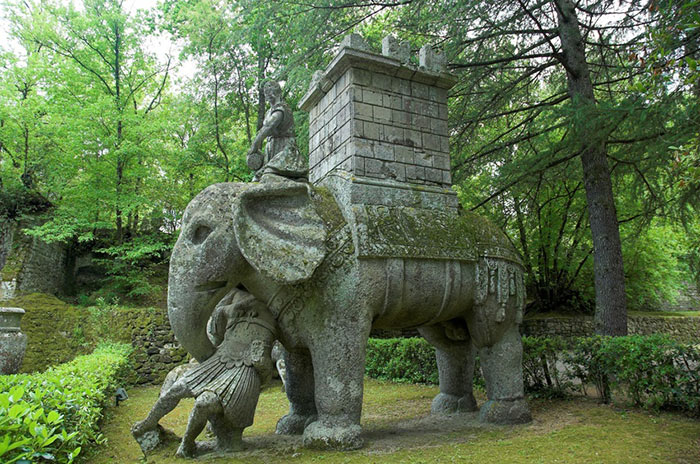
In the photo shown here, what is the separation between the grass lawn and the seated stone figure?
0.57ft

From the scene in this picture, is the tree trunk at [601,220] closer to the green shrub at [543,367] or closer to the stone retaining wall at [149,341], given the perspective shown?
the green shrub at [543,367]

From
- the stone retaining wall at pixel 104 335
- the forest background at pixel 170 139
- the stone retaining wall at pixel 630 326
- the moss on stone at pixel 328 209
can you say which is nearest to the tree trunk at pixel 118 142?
the forest background at pixel 170 139

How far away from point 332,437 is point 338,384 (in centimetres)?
41

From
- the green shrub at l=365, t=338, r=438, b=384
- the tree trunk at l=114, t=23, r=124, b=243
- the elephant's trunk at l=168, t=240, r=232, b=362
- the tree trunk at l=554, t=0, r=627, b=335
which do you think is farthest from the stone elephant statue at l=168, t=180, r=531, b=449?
the tree trunk at l=114, t=23, r=124, b=243

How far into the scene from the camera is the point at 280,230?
3977 millimetres

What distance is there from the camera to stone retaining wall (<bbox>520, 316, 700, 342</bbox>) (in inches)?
549

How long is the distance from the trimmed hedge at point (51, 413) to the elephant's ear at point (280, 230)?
1671 millimetres

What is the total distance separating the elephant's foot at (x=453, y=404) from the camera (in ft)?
17.8

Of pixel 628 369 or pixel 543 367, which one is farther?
pixel 543 367

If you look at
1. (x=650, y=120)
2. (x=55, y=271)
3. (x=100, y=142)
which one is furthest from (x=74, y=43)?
(x=650, y=120)

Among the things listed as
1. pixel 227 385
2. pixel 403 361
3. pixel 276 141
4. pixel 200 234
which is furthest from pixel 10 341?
pixel 403 361

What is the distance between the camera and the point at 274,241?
12.7 feet

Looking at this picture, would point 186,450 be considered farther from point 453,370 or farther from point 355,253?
point 453,370

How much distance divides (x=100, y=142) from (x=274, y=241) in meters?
13.1
